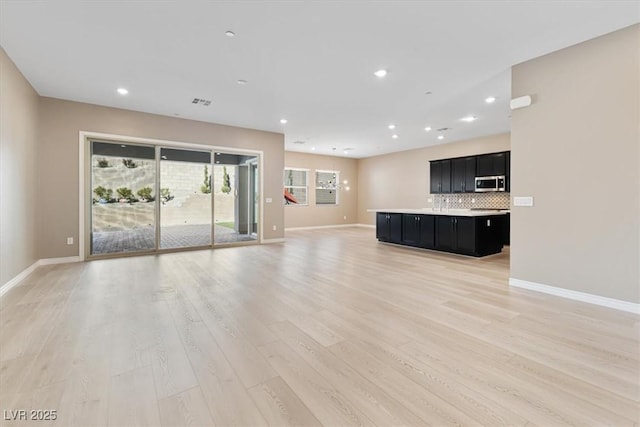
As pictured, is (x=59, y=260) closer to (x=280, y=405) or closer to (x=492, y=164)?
(x=280, y=405)

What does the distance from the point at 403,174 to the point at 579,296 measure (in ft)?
25.1

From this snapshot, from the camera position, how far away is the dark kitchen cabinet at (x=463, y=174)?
8.05m

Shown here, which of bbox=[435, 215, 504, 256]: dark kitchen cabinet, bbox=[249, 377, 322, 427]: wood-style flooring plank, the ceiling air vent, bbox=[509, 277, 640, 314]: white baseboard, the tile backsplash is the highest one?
the ceiling air vent

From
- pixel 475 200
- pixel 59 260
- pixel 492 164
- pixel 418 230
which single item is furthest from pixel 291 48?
pixel 475 200

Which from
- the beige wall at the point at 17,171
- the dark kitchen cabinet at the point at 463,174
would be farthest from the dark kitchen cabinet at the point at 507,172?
the beige wall at the point at 17,171

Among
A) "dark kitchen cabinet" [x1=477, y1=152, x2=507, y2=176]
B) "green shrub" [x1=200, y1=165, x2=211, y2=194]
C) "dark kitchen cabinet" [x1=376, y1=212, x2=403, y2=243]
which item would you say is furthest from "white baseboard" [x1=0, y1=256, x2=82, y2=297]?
"dark kitchen cabinet" [x1=477, y1=152, x2=507, y2=176]

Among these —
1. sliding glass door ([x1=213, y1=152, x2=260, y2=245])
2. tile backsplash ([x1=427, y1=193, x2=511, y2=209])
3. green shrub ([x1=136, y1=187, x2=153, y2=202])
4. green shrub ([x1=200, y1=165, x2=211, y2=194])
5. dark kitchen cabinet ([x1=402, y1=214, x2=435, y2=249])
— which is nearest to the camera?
green shrub ([x1=136, y1=187, x2=153, y2=202])

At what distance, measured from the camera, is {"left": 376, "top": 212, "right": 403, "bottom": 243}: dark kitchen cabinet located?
7.34 meters

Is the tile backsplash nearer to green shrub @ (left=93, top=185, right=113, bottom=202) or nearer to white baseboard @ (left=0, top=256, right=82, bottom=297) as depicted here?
green shrub @ (left=93, top=185, right=113, bottom=202)

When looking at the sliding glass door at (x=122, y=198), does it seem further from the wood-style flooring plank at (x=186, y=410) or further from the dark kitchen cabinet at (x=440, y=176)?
the dark kitchen cabinet at (x=440, y=176)

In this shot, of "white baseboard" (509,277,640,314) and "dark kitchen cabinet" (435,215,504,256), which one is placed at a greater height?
"dark kitchen cabinet" (435,215,504,256)

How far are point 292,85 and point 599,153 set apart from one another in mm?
4034

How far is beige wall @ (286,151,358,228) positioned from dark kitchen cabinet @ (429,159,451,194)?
152 inches

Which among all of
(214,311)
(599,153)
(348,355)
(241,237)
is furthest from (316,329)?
(241,237)
